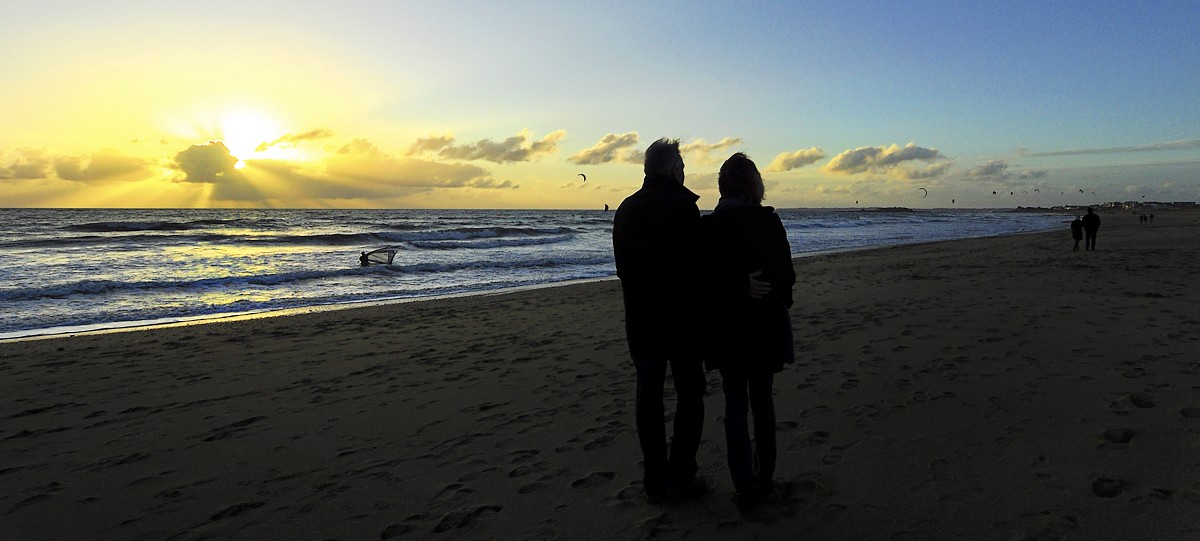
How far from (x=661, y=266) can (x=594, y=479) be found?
139 cm

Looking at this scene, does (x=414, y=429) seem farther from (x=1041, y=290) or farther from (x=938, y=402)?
(x=1041, y=290)

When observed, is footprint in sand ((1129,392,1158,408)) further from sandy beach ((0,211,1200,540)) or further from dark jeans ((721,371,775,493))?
dark jeans ((721,371,775,493))

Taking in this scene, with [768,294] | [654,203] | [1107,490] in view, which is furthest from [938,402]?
[654,203]

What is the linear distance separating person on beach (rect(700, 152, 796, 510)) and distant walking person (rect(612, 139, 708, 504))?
105mm

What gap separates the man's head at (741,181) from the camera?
2.98 meters

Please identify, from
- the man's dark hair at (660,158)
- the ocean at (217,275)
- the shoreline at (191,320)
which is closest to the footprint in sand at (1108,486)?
the man's dark hair at (660,158)

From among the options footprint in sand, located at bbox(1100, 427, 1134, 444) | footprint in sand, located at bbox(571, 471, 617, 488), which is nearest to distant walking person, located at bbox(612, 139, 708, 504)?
footprint in sand, located at bbox(571, 471, 617, 488)

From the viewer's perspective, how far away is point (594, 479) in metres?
3.68

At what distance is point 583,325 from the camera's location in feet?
30.6

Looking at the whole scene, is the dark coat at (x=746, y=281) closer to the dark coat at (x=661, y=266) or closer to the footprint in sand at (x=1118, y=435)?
the dark coat at (x=661, y=266)

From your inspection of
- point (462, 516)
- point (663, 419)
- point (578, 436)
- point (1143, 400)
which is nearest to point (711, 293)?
point (663, 419)

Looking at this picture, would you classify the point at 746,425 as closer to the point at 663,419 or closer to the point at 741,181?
the point at 663,419

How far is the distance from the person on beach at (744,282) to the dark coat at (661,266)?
0.30 feet

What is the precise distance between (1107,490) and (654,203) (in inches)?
102
